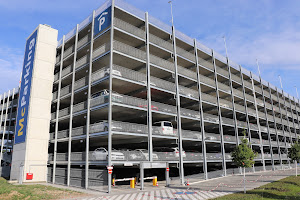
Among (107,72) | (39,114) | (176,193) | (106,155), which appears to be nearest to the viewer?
(176,193)

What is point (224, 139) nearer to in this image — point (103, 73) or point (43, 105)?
point (103, 73)

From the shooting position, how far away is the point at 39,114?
3362 centimetres

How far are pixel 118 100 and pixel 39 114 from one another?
606 inches

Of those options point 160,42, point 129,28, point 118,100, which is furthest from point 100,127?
point 160,42

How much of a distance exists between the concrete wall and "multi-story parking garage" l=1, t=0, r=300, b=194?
139mm

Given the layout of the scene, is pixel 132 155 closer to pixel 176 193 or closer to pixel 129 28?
pixel 176 193

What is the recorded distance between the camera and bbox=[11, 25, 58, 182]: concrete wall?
104ft

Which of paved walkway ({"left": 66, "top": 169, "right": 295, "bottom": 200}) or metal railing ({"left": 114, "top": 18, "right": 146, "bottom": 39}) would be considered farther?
metal railing ({"left": 114, "top": 18, "right": 146, "bottom": 39})

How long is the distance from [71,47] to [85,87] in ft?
31.3

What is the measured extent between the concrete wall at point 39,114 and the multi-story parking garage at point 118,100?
0.14 metres

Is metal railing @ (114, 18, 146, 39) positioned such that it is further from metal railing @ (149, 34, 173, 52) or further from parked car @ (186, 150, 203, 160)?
parked car @ (186, 150, 203, 160)

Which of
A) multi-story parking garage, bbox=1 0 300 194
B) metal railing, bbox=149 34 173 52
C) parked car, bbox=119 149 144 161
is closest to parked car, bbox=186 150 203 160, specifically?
multi-story parking garage, bbox=1 0 300 194

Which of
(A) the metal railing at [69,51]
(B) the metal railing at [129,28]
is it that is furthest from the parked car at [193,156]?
(A) the metal railing at [69,51]

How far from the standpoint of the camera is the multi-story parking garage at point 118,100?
25.9 m
